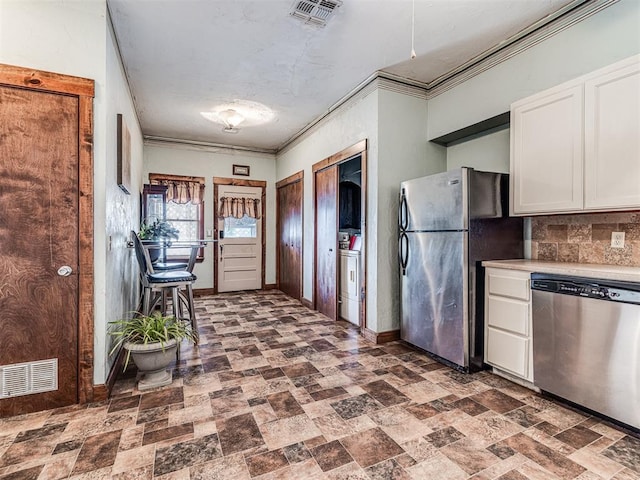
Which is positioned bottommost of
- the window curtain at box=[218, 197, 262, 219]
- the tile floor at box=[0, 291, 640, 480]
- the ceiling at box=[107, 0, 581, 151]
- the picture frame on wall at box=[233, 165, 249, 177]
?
the tile floor at box=[0, 291, 640, 480]

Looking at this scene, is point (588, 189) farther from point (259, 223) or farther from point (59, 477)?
point (259, 223)

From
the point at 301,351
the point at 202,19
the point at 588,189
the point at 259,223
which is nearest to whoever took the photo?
the point at 588,189

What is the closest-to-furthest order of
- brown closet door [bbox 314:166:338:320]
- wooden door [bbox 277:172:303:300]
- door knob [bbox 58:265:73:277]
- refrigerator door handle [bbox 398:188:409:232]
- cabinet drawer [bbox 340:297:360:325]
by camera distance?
door knob [bbox 58:265:73:277]
refrigerator door handle [bbox 398:188:409:232]
cabinet drawer [bbox 340:297:360:325]
brown closet door [bbox 314:166:338:320]
wooden door [bbox 277:172:303:300]

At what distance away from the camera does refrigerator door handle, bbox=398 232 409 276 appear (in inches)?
131

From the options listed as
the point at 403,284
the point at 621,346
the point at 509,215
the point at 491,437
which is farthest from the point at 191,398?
the point at 509,215

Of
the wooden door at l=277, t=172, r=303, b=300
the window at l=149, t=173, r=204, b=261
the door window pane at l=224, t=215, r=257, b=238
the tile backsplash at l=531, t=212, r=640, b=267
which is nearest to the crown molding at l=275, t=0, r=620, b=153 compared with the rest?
the tile backsplash at l=531, t=212, r=640, b=267

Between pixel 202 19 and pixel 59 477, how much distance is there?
3033mm

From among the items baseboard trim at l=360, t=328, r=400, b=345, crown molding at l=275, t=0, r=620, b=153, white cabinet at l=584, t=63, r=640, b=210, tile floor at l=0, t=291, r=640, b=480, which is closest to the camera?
tile floor at l=0, t=291, r=640, b=480

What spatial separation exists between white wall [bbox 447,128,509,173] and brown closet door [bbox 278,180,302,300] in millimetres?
2597

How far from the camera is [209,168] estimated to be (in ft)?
20.3

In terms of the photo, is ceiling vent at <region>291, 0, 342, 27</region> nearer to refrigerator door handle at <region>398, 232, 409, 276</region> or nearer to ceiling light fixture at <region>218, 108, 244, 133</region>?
refrigerator door handle at <region>398, 232, 409, 276</region>

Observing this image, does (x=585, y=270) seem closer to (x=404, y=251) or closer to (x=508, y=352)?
(x=508, y=352)

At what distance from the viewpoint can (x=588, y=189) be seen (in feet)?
7.33

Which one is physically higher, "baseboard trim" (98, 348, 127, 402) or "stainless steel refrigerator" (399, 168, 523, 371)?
"stainless steel refrigerator" (399, 168, 523, 371)
